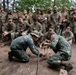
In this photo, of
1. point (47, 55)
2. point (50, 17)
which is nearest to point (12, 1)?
point (50, 17)

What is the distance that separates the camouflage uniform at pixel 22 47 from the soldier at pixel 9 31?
2.87 metres

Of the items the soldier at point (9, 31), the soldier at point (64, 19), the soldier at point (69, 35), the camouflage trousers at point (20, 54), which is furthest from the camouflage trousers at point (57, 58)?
the soldier at point (64, 19)

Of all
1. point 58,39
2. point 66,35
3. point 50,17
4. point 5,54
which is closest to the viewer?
point 58,39

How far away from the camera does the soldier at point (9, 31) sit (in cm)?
1314

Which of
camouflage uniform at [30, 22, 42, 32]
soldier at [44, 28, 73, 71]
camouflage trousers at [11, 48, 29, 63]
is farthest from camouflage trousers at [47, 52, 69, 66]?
camouflage uniform at [30, 22, 42, 32]

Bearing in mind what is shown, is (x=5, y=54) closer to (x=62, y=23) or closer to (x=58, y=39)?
(x=58, y=39)

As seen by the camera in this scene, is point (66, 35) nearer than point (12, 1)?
Yes

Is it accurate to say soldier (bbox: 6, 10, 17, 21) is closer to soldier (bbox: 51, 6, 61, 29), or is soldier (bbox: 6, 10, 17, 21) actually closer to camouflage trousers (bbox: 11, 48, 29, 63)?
soldier (bbox: 51, 6, 61, 29)

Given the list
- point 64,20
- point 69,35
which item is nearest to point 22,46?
point 69,35

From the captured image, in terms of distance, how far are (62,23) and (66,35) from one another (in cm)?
123

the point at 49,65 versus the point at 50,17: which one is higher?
the point at 50,17

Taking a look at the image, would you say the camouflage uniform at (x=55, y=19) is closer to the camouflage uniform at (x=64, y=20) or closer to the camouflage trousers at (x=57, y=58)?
the camouflage uniform at (x=64, y=20)

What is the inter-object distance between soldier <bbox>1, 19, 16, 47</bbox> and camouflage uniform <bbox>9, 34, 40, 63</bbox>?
2.87m

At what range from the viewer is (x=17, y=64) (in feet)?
33.1
